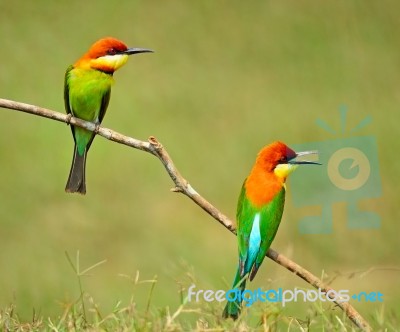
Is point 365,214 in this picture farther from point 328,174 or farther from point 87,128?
point 87,128

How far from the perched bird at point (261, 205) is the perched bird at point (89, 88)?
39cm

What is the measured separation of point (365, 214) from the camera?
2230 mm

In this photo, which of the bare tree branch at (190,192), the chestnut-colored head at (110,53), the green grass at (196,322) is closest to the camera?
the green grass at (196,322)

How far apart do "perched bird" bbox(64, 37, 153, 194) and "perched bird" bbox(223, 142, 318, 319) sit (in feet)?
1.29

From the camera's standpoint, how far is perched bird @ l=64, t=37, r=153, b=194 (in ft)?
6.06

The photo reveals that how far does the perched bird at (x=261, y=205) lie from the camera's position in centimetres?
165

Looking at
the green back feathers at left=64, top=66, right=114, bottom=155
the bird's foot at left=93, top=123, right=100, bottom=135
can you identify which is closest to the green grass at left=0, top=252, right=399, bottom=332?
the bird's foot at left=93, top=123, right=100, bottom=135

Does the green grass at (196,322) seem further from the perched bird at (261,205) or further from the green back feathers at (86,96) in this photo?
the green back feathers at (86,96)

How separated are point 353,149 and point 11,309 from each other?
3.05 feet

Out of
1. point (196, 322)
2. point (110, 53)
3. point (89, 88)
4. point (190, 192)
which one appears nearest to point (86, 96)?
point (89, 88)

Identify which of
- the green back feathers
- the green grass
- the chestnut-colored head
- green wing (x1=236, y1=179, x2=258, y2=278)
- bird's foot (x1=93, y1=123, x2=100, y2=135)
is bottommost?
the green grass

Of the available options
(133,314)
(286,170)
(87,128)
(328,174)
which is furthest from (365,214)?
(133,314)

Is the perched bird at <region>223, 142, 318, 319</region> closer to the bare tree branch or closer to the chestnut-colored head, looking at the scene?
the bare tree branch

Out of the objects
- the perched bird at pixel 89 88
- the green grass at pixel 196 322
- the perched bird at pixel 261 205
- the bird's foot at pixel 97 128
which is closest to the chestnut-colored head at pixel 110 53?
the perched bird at pixel 89 88
